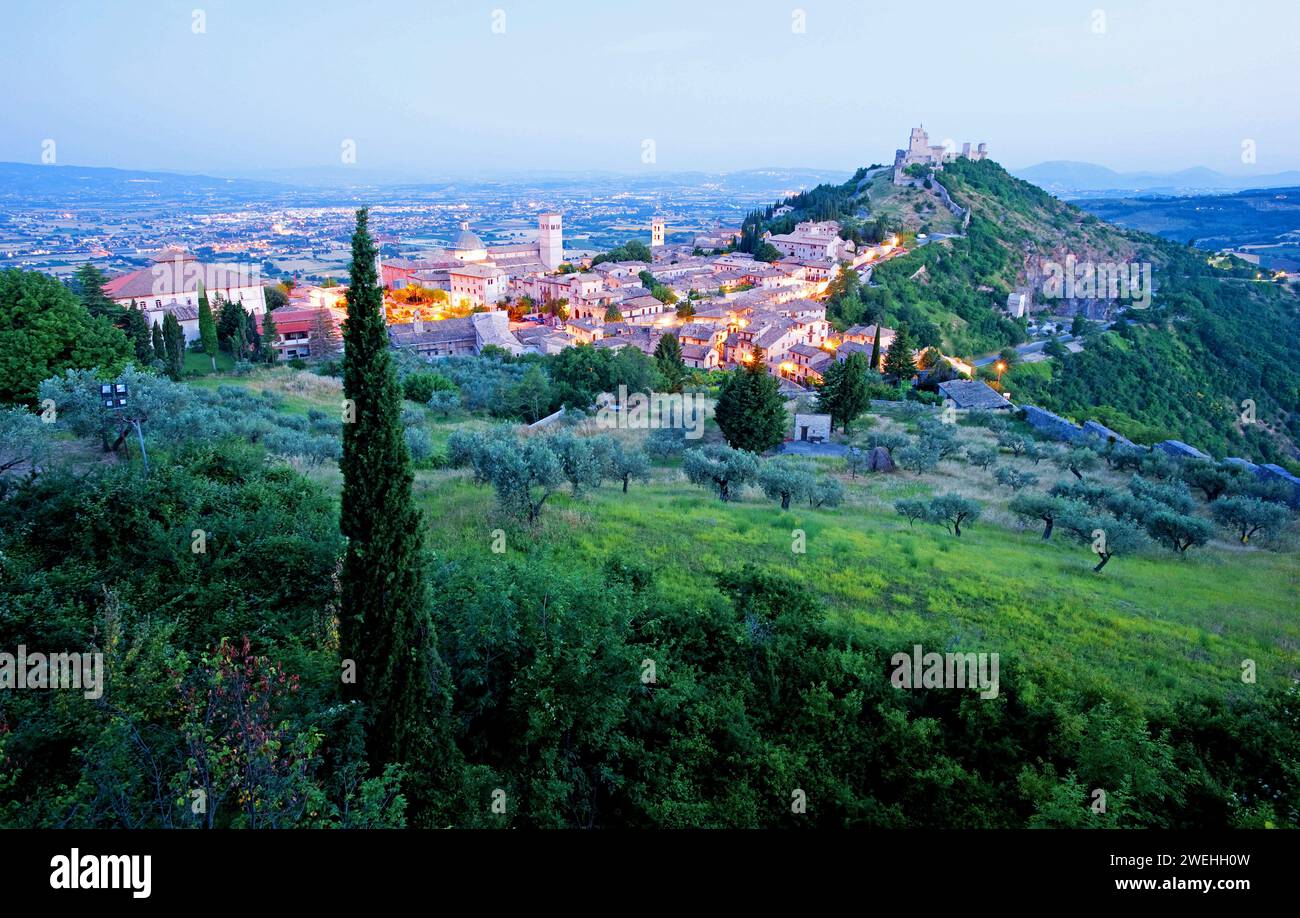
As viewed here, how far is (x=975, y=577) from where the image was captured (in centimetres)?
1741

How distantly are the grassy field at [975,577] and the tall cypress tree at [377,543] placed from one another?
4.95 metres

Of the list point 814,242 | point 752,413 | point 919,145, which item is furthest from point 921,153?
point 752,413

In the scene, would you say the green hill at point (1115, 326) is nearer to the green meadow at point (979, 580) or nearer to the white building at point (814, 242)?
the white building at point (814, 242)

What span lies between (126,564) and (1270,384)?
321 ft

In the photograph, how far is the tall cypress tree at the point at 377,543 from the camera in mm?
9914

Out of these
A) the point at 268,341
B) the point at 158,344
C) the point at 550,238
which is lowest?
the point at 158,344

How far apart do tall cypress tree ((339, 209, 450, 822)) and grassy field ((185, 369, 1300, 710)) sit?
4949 millimetres

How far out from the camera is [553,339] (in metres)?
71.3

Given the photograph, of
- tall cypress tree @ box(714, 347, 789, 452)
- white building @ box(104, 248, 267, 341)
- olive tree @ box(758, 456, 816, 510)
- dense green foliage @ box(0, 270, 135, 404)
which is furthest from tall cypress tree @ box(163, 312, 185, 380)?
olive tree @ box(758, 456, 816, 510)

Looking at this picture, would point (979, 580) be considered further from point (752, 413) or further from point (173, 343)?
point (173, 343)

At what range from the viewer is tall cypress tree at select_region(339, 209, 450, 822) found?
9914mm

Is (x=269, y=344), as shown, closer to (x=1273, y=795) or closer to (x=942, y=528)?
(x=942, y=528)

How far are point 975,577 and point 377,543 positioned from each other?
13890mm

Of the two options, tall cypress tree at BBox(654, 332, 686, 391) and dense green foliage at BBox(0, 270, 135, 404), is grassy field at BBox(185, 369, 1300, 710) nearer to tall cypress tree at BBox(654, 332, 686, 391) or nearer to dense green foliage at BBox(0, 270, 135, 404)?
dense green foliage at BBox(0, 270, 135, 404)
